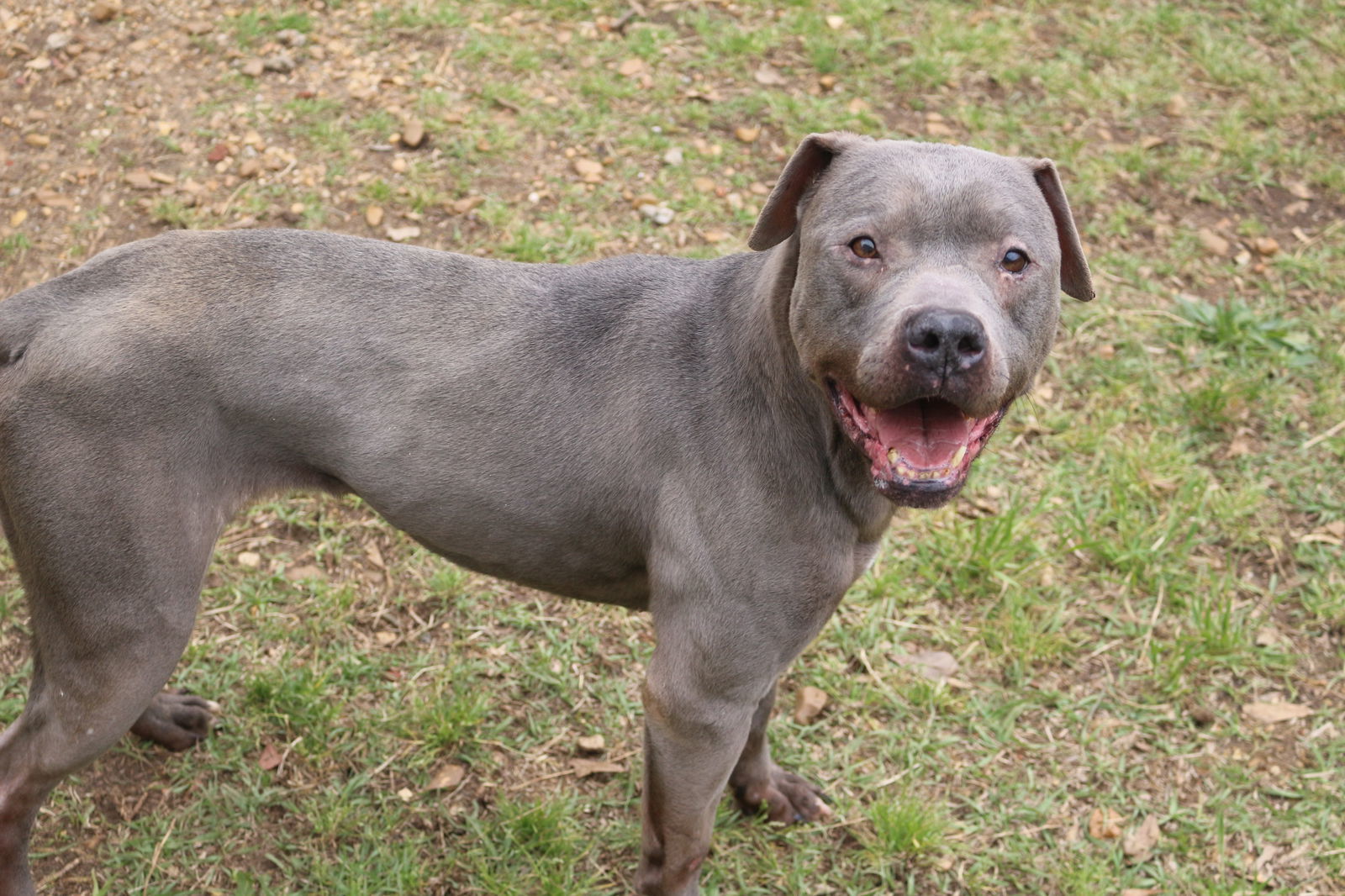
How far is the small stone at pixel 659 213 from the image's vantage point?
5.96 metres

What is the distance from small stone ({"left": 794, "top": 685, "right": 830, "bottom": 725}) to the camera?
440 cm

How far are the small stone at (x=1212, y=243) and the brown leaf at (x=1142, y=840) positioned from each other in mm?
3186

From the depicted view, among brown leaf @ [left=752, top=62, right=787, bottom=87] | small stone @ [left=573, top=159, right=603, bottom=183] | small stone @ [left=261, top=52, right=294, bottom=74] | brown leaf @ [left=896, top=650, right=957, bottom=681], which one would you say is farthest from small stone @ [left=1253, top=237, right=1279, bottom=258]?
small stone @ [left=261, top=52, right=294, bottom=74]

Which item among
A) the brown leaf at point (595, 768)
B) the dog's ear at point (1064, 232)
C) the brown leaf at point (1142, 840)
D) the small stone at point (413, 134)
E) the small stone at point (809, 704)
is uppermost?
the dog's ear at point (1064, 232)

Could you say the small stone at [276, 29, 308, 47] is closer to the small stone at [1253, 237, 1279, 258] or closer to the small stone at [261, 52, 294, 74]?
the small stone at [261, 52, 294, 74]

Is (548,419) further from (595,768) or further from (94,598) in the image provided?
(595,768)

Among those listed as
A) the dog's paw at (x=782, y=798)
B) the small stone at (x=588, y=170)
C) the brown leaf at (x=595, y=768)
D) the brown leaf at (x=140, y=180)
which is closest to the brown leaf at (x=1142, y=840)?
the dog's paw at (x=782, y=798)

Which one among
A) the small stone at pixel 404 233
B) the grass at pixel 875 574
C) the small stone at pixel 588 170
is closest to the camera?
the grass at pixel 875 574

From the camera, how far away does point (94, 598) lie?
3.10m

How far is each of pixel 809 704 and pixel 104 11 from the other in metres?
5.10

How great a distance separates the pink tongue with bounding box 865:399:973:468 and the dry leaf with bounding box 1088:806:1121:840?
1.92 m

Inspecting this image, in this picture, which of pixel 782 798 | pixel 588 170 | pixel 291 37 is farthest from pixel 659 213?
pixel 782 798

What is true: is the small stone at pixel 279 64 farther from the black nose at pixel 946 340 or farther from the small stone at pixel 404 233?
the black nose at pixel 946 340

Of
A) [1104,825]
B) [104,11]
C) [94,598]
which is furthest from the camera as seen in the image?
[104,11]
